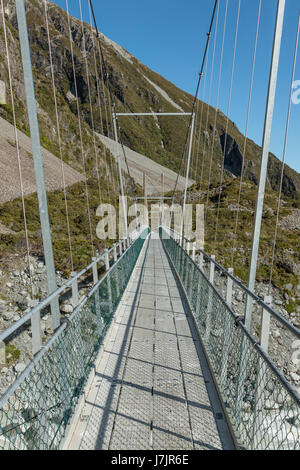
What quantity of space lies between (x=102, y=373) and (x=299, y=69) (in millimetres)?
6862

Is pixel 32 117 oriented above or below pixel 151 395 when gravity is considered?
above

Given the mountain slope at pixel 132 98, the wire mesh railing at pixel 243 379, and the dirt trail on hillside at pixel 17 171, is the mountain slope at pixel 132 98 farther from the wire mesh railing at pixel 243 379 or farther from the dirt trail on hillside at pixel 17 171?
the wire mesh railing at pixel 243 379

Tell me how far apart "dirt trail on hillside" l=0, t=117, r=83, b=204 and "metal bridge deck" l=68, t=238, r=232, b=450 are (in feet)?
68.4

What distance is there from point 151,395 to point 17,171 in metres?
26.6

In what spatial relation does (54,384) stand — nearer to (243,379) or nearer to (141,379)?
(141,379)

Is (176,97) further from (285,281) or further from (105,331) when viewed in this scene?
(105,331)

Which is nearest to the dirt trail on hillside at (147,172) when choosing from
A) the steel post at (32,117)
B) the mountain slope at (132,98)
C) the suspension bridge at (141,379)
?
the mountain slope at (132,98)

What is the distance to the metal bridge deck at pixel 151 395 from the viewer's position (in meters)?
2.22

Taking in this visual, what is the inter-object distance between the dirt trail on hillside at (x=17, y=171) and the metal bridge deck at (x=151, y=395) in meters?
20.8

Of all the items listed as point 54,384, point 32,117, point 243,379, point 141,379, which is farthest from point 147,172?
point 54,384

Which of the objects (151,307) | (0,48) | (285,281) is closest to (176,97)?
(0,48)

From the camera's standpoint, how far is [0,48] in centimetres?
3881

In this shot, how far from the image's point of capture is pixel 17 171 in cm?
2633
